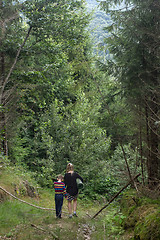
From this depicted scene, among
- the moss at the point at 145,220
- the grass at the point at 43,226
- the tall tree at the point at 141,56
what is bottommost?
the grass at the point at 43,226

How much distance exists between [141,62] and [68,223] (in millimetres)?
5815

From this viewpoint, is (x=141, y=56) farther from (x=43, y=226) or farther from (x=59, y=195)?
(x=43, y=226)

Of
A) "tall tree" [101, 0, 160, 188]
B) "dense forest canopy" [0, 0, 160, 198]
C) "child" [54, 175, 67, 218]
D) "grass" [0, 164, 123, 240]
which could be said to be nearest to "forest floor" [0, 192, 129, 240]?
"grass" [0, 164, 123, 240]

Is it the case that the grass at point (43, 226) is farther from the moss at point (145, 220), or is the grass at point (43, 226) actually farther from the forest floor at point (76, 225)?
the moss at point (145, 220)

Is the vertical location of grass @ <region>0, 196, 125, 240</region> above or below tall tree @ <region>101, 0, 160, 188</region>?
below

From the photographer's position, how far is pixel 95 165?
1413 centimetres

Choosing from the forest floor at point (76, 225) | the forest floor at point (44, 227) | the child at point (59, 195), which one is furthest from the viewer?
the child at point (59, 195)

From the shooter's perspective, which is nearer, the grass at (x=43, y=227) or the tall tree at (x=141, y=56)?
the grass at (x=43, y=227)

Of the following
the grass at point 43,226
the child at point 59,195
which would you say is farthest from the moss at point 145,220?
the child at point 59,195

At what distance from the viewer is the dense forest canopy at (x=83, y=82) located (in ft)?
24.6

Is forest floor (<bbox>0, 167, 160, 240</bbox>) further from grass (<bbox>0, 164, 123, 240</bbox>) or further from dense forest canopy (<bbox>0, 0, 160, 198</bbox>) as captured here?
dense forest canopy (<bbox>0, 0, 160, 198</bbox>)

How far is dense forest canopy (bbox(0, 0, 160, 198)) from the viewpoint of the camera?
7.50 m

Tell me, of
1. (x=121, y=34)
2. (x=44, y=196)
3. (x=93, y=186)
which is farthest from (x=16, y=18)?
(x=93, y=186)

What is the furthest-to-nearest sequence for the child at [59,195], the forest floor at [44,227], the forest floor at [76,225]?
the child at [59,195]
the forest floor at [44,227]
the forest floor at [76,225]
